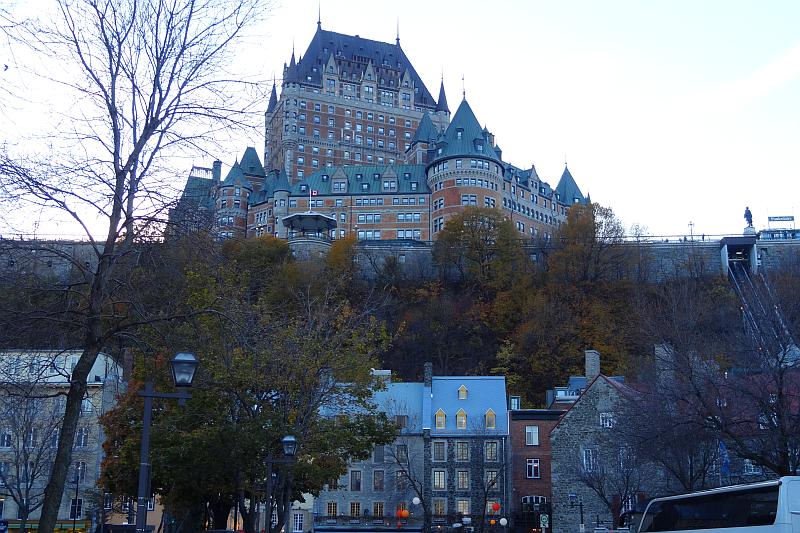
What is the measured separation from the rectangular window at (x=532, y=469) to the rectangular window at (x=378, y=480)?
29.7ft

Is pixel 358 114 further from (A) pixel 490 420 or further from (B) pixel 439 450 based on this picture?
(B) pixel 439 450

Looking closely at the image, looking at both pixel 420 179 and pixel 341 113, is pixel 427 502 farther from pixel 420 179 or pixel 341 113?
pixel 341 113

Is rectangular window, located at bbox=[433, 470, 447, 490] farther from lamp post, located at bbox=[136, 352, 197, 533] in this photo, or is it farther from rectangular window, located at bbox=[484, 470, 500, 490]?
lamp post, located at bbox=[136, 352, 197, 533]

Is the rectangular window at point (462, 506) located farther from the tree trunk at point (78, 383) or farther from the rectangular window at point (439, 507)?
the tree trunk at point (78, 383)

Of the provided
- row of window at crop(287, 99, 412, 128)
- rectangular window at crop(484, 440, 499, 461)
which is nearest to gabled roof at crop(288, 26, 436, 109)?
row of window at crop(287, 99, 412, 128)

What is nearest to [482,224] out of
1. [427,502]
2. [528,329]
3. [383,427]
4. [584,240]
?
[584,240]

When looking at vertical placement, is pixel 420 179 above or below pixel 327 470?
above

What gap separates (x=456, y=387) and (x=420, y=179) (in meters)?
69.2

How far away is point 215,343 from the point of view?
28922 millimetres

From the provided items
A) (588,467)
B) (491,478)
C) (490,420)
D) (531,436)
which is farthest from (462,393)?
(588,467)

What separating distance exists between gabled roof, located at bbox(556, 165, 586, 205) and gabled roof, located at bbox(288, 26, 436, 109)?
31135mm

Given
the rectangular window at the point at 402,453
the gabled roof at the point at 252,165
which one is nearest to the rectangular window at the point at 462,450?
the rectangular window at the point at 402,453

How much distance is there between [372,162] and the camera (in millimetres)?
149875

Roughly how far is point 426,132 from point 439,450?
9200 centimetres
